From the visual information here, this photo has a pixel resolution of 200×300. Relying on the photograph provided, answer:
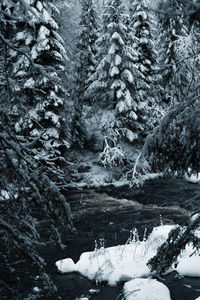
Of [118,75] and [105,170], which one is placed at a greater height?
[118,75]

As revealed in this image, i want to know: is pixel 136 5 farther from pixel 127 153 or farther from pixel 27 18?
pixel 27 18

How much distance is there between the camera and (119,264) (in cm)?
759

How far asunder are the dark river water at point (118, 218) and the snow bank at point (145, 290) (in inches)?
14.1

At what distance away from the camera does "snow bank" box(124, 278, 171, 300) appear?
6.04 metres

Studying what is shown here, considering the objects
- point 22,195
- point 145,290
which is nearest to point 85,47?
point 145,290

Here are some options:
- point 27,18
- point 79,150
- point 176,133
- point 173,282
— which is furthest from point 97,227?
point 79,150

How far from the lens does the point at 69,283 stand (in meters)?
7.11

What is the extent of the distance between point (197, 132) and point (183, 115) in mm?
320

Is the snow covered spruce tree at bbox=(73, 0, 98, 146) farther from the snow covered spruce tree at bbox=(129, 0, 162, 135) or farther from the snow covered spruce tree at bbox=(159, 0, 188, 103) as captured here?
the snow covered spruce tree at bbox=(159, 0, 188, 103)

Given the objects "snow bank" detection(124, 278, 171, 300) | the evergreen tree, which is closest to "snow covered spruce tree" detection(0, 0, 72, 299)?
"snow bank" detection(124, 278, 171, 300)

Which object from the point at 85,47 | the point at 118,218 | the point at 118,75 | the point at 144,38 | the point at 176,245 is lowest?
the point at 118,218

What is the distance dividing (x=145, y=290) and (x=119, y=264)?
1.46m

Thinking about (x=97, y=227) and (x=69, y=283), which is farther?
(x=97, y=227)

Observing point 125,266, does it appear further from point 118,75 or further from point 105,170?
point 118,75
